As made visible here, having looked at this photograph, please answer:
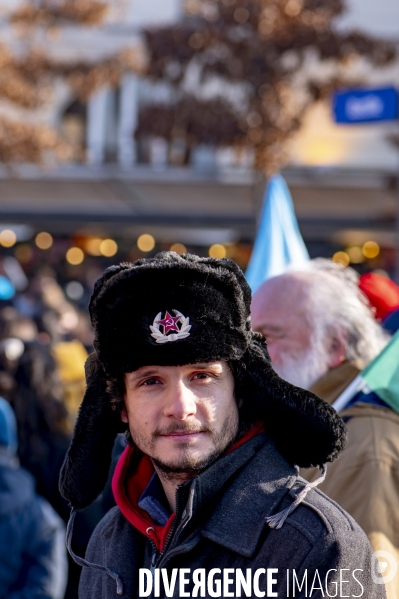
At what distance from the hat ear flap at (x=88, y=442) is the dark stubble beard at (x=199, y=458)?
26cm

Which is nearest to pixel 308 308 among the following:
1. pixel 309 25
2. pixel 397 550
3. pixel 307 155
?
pixel 397 550

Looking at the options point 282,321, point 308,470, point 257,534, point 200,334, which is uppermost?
point 200,334

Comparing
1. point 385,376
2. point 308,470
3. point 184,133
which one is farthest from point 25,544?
point 184,133

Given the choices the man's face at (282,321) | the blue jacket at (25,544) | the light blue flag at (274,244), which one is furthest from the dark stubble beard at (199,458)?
the light blue flag at (274,244)

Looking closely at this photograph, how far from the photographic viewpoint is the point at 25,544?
3275 mm

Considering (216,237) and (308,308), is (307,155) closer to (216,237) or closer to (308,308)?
(216,237)

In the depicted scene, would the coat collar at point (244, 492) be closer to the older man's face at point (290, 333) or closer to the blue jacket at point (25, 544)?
the older man's face at point (290, 333)

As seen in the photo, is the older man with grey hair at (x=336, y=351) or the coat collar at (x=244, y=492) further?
the older man with grey hair at (x=336, y=351)

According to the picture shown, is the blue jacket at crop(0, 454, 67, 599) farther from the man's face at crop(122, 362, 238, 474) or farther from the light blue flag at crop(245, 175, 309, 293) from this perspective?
the light blue flag at crop(245, 175, 309, 293)

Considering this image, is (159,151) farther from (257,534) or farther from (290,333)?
(257,534)

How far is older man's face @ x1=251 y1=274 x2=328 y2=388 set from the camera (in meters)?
3.03

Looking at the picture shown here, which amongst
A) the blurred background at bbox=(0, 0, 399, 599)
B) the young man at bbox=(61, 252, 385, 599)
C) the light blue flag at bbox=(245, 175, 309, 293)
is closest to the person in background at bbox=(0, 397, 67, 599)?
the blurred background at bbox=(0, 0, 399, 599)

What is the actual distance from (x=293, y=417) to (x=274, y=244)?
2.66m

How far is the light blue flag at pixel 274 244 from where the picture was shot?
442 cm
